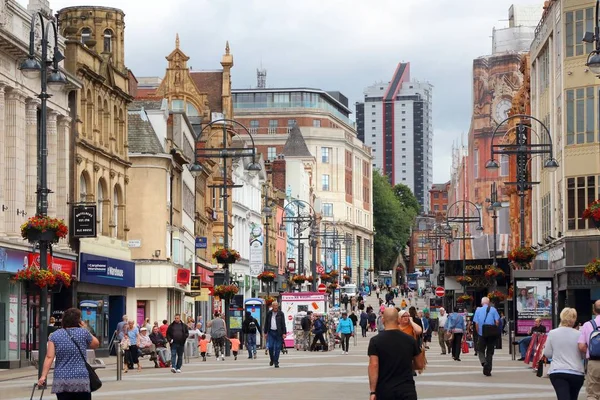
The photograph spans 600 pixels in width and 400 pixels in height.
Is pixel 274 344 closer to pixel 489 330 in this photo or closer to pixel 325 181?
pixel 489 330

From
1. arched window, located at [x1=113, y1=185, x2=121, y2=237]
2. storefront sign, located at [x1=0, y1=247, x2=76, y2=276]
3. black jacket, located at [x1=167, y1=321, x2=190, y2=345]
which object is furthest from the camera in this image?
arched window, located at [x1=113, y1=185, x2=121, y2=237]

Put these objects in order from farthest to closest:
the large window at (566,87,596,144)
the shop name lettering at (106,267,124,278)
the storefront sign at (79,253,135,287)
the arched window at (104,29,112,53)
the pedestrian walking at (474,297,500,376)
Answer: the large window at (566,87,596,144), the arched window at (104,29,112,53), the shop name lettering at (106,267,124,278), the storefront sign at (79,253,135,287), the pedestrian walking at (474,297,500,376)

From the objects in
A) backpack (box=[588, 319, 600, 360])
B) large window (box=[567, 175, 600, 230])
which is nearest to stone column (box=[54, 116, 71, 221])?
large window (box=[567, 175, 600, 230])

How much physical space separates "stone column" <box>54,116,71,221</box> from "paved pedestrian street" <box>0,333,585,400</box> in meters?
9.43

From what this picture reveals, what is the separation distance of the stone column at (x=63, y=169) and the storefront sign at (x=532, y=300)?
16082 mm

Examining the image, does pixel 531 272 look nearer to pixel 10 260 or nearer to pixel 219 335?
pixel 219 335

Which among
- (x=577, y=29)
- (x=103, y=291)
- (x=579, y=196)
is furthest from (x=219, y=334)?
(x=577, y=29)

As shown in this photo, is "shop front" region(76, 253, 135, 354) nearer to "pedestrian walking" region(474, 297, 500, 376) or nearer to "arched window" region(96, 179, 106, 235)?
"arched window" region(96, 179, 106, 235)

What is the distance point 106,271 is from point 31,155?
8.84 m

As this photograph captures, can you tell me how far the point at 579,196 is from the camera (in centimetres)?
5850

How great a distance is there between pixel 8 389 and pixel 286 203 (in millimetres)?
97027

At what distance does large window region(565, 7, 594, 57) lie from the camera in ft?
191

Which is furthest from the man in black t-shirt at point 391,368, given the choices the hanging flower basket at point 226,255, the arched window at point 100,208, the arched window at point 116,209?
the arched window at point 116,209

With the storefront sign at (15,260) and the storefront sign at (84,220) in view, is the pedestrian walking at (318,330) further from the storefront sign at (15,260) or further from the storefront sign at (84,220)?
the storefront sign at (15,260)
